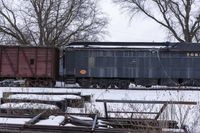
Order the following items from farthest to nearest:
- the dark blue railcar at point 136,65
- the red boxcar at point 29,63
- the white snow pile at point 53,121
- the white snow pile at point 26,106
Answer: the red boxcar at point 29,63 < the dark blue railcar at point 136,65 < the white snow pile at point 26,106 < the white snow pile at point 53,121

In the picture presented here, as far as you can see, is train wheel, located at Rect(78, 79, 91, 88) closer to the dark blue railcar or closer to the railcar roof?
the dark blue railcar

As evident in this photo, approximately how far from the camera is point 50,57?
98.8 ft

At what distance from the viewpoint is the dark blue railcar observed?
95.9 ft

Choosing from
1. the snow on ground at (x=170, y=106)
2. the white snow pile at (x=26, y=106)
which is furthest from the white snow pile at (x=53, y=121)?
the snow on ground at (x=170, y=106)

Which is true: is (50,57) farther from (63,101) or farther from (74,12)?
(63,101)

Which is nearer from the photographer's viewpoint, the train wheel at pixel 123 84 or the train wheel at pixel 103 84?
the train wheel at pixel 103 84

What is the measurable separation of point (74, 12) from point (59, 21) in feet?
6.49

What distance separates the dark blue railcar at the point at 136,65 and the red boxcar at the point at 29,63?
1379 millimetres

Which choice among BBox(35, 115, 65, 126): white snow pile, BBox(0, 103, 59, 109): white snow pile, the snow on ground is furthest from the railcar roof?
BBox(35, 115, 65, 126): white snow pile

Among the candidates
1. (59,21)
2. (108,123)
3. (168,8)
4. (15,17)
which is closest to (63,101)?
(108,123)

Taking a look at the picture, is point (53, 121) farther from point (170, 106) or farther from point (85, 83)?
point (85, 83)

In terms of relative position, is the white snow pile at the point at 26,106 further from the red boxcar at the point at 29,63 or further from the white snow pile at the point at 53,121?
the red boxcar at the point at 29,63

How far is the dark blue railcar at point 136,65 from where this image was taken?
29.2 metres

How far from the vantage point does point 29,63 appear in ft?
98.8
